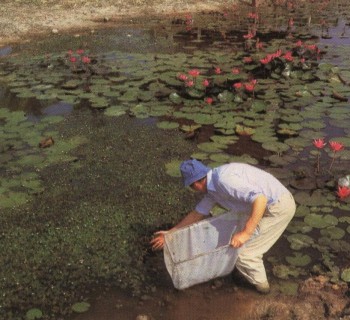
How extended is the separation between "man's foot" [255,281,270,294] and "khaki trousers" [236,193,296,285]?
0.03 m

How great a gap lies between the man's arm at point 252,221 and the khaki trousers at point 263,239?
228mm

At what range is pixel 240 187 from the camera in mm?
→ 3420

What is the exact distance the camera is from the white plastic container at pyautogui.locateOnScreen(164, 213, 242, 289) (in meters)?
3.72

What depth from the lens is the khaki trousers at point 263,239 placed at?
3.67 meters

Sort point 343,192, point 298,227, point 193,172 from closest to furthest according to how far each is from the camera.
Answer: point 193,172
point 298,227
point 343,192

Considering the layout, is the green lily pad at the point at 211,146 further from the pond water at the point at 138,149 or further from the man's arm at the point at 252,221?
the man's arm at the point at 252,221

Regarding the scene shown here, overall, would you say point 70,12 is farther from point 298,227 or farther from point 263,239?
point 263,239

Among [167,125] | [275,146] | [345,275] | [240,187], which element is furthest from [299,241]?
[167,125]

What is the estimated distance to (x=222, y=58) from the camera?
11117mm

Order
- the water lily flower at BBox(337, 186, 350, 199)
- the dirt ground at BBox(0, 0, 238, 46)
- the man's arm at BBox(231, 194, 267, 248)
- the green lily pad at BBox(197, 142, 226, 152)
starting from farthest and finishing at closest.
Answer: the dirt ground at BBox(0, 0, 238, 46)
the green lily pad at BBox(197, 142, 226, 152)
the water lily flower at BBox(337, 186, 350, 199)
the man's arm at BBox(231, 194, 267, 248)

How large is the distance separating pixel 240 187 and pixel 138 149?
3.39 meters

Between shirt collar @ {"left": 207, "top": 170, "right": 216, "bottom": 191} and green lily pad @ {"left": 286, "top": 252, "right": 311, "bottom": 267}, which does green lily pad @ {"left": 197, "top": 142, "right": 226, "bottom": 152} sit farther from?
shirt collar @ {"left": 207, "top": 170, "right": 216, "bottom": 191}

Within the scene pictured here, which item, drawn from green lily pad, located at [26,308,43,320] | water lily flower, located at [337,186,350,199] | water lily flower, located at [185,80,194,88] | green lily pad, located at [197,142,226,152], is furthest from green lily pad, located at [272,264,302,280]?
water lily flower, located at [185,80,194,88]

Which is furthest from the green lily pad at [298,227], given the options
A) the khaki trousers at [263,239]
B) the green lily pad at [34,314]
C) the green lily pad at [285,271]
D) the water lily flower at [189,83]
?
the water lily flower at [189,83]
